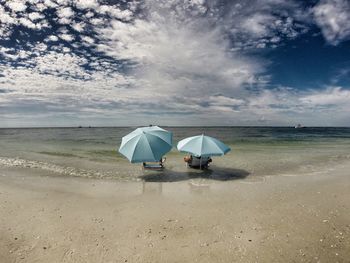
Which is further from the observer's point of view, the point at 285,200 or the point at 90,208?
the point at 285,200

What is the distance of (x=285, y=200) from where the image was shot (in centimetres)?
1057

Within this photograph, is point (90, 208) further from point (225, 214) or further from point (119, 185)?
point (225, 214)

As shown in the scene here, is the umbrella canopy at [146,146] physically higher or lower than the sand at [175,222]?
higher

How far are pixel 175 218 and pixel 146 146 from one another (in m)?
6.28

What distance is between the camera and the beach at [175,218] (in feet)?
21.3

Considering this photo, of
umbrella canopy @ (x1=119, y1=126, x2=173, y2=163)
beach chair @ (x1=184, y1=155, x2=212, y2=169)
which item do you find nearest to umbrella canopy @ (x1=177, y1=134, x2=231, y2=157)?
umbrella canopy @ (x1=119, y1=126, x2=173, y2=163)

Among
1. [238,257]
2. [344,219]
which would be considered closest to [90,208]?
[238,257]

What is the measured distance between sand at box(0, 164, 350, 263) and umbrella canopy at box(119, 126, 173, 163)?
161cm

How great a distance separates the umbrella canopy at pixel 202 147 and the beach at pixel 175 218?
1.63 meters

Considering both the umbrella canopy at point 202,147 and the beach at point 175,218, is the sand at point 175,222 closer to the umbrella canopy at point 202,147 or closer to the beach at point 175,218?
the beach at point 175,218

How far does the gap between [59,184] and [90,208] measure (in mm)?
4837

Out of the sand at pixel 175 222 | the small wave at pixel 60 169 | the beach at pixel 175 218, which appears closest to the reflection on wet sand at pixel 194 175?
the beach at pixel 175 218

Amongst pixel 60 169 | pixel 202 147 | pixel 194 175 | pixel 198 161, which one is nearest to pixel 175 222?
pixel 202 147

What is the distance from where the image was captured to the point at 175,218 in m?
8.67
